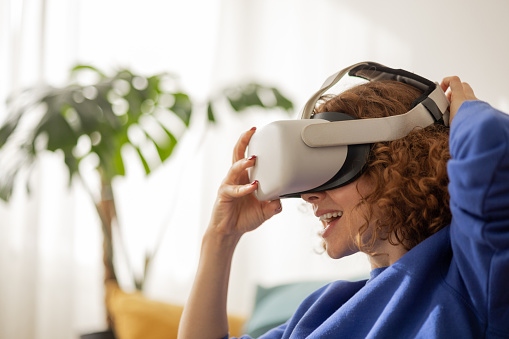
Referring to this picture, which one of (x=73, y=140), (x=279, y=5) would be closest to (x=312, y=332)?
(x=73, y=140)

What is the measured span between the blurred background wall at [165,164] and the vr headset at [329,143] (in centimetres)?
154

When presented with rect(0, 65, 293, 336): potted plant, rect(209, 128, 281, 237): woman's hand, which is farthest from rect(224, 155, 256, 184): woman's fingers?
rect(0, 65, 293, 336): potted plant

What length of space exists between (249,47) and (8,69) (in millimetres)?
1186

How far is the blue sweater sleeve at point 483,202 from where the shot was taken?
62 centimetres

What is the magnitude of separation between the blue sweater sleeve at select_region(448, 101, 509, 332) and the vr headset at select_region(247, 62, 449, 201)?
137mm

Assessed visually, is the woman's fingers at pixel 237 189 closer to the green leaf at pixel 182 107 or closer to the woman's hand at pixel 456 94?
the woman's hand at pixel 456 94

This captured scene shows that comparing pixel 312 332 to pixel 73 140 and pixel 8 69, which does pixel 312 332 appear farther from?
pixel 8 69

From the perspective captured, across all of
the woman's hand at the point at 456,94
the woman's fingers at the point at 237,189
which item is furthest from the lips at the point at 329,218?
the woman's hand at the point at 456,94

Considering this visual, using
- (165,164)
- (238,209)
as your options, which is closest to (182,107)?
(165,164)

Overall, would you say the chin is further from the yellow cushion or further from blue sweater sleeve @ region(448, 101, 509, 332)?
the yellow cushion

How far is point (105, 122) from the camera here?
189cm

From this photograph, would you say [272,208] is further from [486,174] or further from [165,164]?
[165,164]

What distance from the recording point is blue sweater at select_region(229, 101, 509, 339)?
0.62m

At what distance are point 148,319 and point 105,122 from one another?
675mm
